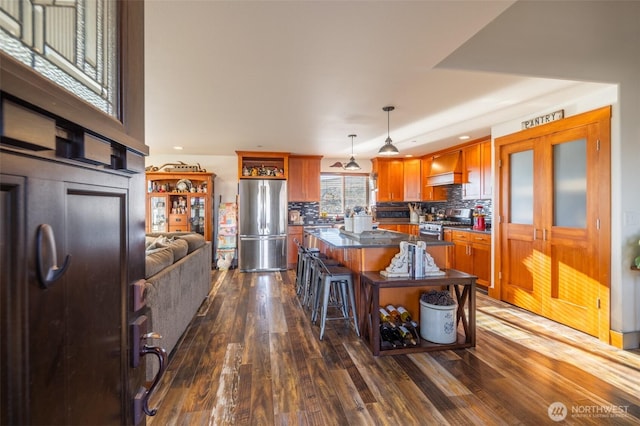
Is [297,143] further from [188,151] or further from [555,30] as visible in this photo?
[555,30]

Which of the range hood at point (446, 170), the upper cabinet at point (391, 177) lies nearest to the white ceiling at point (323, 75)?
the range hood at point (446, 170)

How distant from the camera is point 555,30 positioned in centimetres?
239

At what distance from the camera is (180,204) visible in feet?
20.4

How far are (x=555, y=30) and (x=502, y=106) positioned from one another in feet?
3.42

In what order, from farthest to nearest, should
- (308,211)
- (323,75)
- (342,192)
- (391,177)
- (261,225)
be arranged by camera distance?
1. (342,192)
2. (308,211)
3. (391,177)
4. (261,225)
5. (323,75)

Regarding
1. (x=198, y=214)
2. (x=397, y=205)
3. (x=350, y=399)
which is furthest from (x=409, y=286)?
(x=198, y=214)

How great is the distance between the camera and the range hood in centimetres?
532

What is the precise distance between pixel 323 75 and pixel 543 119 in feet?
8.47

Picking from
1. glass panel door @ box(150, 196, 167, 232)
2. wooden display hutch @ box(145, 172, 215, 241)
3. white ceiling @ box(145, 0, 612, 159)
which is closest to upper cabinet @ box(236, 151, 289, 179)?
wooden display hutch @ box(145, 172, 215, 241)

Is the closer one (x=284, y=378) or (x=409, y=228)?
(x=284, y=378)

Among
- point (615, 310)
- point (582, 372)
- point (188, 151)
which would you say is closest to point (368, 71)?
point (582, 372)

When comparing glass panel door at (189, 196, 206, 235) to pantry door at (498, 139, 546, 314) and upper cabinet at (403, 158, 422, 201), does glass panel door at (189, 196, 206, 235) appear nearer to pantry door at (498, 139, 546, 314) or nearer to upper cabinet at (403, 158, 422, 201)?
upper cabinet at (403, 158, 422, 201)

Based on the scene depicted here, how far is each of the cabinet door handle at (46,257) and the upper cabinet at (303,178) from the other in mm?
5950

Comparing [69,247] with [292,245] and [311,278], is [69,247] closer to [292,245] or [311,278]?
[311,278]
